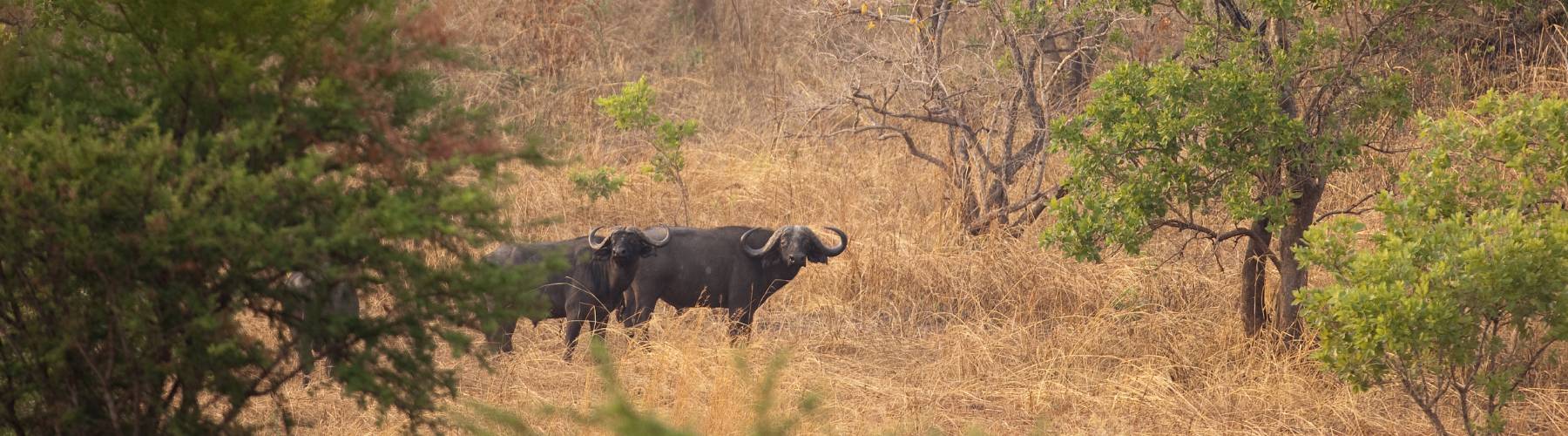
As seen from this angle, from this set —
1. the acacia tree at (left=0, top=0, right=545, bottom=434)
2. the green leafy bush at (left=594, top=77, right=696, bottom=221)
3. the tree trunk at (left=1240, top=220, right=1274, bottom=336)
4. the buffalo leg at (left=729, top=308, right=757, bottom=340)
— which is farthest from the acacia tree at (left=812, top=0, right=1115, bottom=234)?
the acacia tree at (left=0, top=0, right=545, bottom=434)

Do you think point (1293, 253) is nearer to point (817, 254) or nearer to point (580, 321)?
point (817, 254)

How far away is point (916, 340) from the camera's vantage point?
9.25 m

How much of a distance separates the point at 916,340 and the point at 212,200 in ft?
18.3

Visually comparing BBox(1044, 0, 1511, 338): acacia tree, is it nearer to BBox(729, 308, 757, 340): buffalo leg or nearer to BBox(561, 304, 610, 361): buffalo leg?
BBox(729, 308, 757, 340): buffalo leg

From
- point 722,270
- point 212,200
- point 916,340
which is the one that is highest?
point 212,200

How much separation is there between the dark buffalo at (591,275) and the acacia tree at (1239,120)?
2.73m

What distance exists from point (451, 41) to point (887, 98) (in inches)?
251

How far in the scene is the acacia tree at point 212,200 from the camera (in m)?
4.33

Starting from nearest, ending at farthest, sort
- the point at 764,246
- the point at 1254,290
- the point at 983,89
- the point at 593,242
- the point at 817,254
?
1. the point at 1254,290
2. the point at 593,242
3. the point at 764,246
4. the point at 817,254
5. the point at 983,89

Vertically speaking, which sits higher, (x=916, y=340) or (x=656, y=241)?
(x=656, y=241)

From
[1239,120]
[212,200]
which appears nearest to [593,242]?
[1239,120]

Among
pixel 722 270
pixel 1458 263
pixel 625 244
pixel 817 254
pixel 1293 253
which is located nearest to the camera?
pixel 1458 263

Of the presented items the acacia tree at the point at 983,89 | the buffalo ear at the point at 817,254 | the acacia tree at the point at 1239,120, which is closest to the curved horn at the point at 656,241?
the buffalo ear at the point at 817,254

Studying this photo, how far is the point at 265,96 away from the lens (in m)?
4.69
